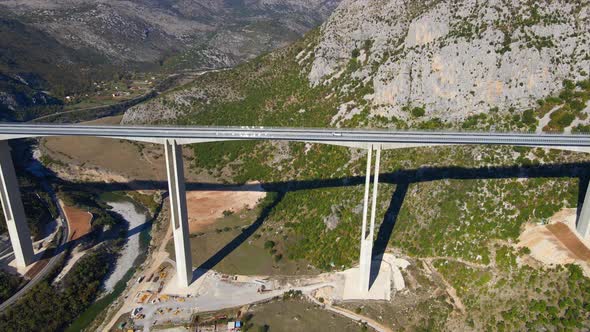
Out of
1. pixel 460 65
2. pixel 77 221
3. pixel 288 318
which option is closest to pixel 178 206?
pixel 288 318

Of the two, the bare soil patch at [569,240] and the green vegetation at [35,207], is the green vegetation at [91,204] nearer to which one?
the green vegetation at [35,207]

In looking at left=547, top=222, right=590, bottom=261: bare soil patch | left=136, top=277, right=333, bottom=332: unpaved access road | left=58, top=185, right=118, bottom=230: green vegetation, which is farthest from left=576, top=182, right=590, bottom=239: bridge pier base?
left=58, top=185, right=118, bottom=230: green vegetation

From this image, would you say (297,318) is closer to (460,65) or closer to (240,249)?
(240,249)

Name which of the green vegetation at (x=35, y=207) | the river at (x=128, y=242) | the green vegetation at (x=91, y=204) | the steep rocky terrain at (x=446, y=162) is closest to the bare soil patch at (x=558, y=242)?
the steep rocky terrain at (x=446, y=162)

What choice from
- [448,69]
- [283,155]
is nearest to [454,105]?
[448,69]

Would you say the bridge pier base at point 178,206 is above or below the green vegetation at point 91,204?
above

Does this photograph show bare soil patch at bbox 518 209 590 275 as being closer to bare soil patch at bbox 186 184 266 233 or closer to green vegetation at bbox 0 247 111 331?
bare soil patch at bbox 186 184 266 233

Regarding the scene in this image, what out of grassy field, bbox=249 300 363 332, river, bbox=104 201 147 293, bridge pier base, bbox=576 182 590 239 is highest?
→ bridge pier base, bbox=576 182 590 239
